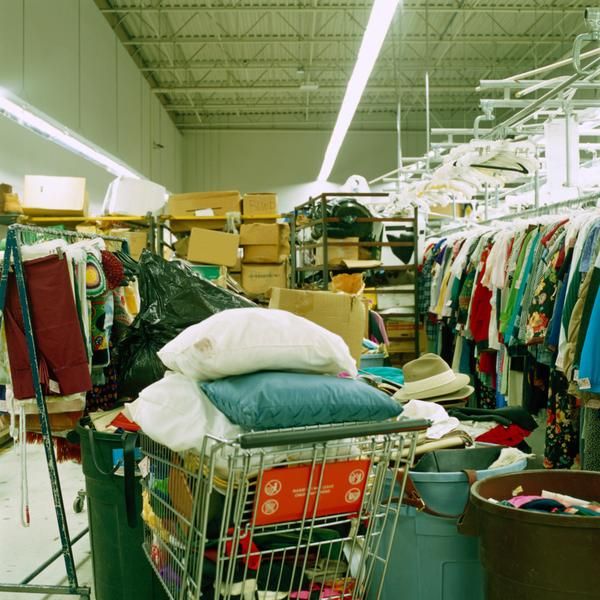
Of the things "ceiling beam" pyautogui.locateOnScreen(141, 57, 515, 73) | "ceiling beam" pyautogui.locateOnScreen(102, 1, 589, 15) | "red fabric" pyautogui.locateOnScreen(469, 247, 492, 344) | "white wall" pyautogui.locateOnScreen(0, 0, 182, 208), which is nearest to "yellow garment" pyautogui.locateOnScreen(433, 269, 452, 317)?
"red fabric" pyautogui.locateOnScreen(469, 247, 492, 344)

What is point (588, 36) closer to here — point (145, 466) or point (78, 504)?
point (145, 466)

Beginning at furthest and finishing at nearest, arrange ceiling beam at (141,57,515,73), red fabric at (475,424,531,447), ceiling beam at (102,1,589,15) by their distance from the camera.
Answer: ceiling beam at (141,57,515,73), ceiling beam at (102,1,589,15), red fabric at (475,424,531,447)

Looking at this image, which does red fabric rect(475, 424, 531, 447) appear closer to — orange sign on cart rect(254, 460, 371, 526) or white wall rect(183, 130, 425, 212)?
orange sign on cart rect(254, 460, 371, 526)

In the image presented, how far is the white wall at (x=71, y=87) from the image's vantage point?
6641mm

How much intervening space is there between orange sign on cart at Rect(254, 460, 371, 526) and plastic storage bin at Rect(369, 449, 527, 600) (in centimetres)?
37

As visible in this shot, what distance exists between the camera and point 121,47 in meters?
10.5

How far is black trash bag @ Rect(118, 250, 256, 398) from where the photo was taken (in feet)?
8.98

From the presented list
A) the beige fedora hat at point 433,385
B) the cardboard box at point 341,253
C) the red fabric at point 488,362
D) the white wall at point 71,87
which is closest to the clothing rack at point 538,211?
the red fabric at point 488,362

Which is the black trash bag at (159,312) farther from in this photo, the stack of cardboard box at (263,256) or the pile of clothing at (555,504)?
the stack of cardboard box at (263,256)

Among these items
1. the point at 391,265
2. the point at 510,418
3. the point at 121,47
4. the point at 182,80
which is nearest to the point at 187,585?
the point at 510,418

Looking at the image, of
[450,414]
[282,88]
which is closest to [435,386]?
[450,414]

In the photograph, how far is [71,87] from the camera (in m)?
8.09

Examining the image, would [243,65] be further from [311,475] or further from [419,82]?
[311,475]

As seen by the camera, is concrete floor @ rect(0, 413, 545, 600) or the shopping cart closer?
the shopping cart
